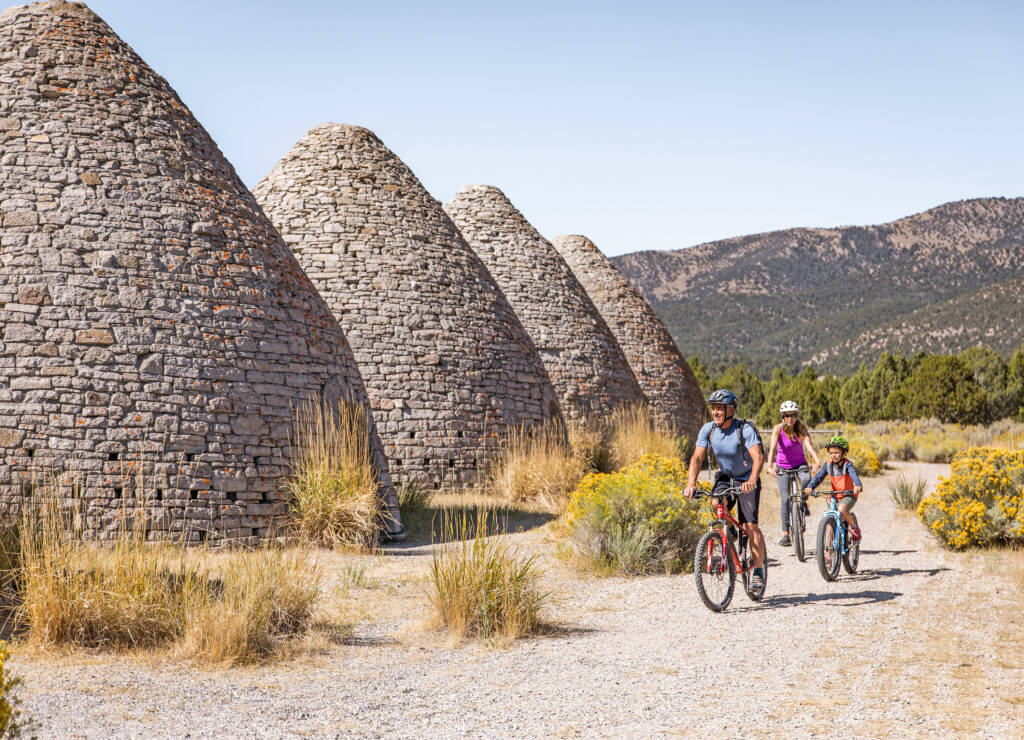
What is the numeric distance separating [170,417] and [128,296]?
1234 mm

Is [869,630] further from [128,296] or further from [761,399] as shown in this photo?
[761,399]

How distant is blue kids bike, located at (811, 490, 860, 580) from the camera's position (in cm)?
771

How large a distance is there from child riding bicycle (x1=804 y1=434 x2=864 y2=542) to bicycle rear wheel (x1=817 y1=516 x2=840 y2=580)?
16 cm

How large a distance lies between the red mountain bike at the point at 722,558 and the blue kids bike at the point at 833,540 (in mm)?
973

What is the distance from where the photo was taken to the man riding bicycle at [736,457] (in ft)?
22.2

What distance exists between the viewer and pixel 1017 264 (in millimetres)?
79438

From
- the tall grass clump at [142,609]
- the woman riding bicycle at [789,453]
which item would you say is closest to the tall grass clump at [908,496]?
the woman riding bicycle at [789,453]

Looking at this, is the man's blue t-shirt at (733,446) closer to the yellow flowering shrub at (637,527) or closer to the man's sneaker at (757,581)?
the man's sneaker at (757,581)

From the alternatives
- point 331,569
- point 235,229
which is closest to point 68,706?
point 331,569

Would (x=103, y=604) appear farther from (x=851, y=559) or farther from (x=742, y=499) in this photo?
(x=851, y=559)

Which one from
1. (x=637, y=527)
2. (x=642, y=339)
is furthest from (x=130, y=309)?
(x=642, y=339)

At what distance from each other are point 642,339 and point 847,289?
68264 millimetres

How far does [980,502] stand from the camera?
9820mm

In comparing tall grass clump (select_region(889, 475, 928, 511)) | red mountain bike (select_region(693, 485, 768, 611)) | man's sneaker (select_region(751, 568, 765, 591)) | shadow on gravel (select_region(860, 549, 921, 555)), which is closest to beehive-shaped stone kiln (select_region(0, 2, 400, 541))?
red mountain bike (select_region(693, 485, 768, 611))
